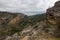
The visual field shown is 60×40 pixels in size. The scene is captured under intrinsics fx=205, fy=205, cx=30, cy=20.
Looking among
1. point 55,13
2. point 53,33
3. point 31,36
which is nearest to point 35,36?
point 31,36

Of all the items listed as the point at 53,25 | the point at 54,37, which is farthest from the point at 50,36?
the point at 53,25

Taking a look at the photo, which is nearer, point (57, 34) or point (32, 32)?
point (57, 34)

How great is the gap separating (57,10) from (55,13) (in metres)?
1.18

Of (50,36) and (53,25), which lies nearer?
(50,36)

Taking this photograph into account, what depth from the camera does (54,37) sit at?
50750 mm

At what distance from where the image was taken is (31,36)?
53594 millimetres

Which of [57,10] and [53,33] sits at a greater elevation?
[57,10]

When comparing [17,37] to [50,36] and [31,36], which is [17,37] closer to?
[31,36]

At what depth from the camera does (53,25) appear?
55500 mm

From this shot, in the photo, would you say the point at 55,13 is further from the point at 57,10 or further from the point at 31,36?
the point at 31,36

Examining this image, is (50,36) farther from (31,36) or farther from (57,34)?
(31,36)

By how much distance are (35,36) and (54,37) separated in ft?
16.6

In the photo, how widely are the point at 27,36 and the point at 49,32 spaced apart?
625cm

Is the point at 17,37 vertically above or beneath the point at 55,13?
beneath
